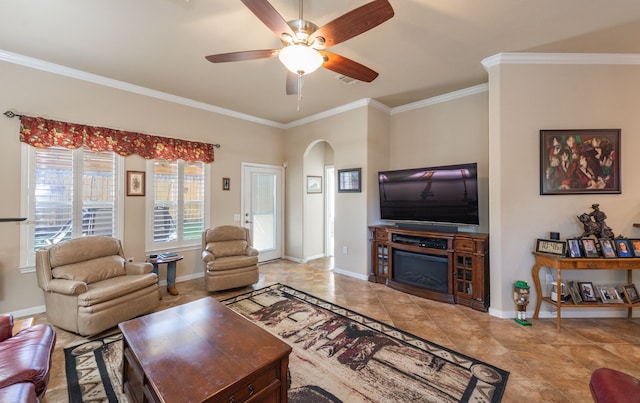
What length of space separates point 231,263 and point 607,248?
4339mm

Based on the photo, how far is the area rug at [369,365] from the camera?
69.9 inches

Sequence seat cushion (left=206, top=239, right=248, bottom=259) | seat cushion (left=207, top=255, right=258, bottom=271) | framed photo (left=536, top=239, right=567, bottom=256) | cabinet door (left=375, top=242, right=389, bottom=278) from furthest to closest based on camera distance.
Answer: cabinet door (left=375, top=242, right=389, bottom=278), seat cushion (left=206, top=239, right=248, bottom=259), seat cushion (left=207, top=255, right=258, bottom=271), framed photo (left=536, top=239, right=567, bottom=256)

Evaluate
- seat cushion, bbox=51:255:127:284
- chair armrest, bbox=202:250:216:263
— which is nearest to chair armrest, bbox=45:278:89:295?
seat cushion, bbox=51:255:127:284

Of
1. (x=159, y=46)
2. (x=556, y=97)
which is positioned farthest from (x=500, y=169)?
(x=159, y=46)

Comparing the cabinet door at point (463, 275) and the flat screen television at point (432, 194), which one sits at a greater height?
the flat screen television at point (432, 194)

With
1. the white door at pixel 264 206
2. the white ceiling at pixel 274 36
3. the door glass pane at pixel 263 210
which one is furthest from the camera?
the door glass pane at pixel 263 210

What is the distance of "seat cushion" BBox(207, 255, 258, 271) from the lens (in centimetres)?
352

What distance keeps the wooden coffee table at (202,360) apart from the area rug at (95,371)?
0.51 feet

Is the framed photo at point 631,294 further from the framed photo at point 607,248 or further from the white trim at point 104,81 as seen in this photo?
the white trim at point 104,81

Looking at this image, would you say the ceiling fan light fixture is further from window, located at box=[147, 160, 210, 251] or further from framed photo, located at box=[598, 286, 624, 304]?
framed photo, located at box=[598, 286, 624, 304]

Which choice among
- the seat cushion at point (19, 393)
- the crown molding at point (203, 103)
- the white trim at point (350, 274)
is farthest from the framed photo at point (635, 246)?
the seat cushion at point (19, 393)

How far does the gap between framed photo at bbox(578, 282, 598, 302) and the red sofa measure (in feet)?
14.7

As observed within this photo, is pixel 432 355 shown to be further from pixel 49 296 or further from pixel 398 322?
pixel 49 296

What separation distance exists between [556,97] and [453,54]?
1262 mm
